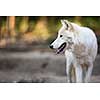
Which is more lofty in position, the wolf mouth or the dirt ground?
the wolf mouth

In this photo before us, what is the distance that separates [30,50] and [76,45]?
0.38 metres

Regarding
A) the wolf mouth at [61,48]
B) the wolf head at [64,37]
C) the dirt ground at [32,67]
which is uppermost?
the wolf head at [64,37]

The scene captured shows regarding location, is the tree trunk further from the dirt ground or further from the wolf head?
the wolf head

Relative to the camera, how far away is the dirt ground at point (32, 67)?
553 cm

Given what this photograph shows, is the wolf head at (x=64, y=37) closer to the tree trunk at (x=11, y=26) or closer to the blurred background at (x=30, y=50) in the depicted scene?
the blurred background at (x=30, y=50)

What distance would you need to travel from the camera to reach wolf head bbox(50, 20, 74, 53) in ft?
18.0

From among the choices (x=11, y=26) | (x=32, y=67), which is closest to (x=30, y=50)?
(x=32, y=67)

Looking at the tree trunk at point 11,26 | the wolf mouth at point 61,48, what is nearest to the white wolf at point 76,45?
the wolf mouth at point 61,48

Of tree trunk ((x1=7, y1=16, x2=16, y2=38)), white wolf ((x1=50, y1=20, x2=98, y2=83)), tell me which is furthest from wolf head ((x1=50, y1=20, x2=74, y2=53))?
tree trunk ((x1=7, y1=16, x2=16, y2=38))

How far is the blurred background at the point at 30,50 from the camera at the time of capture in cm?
553

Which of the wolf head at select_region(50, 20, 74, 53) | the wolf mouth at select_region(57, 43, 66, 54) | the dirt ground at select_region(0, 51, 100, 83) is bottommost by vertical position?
the dirt ground at select_region(0, 51, 100, 83)

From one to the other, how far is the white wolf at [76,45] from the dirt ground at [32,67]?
6cm

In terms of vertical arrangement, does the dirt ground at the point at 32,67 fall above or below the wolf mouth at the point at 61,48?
below
